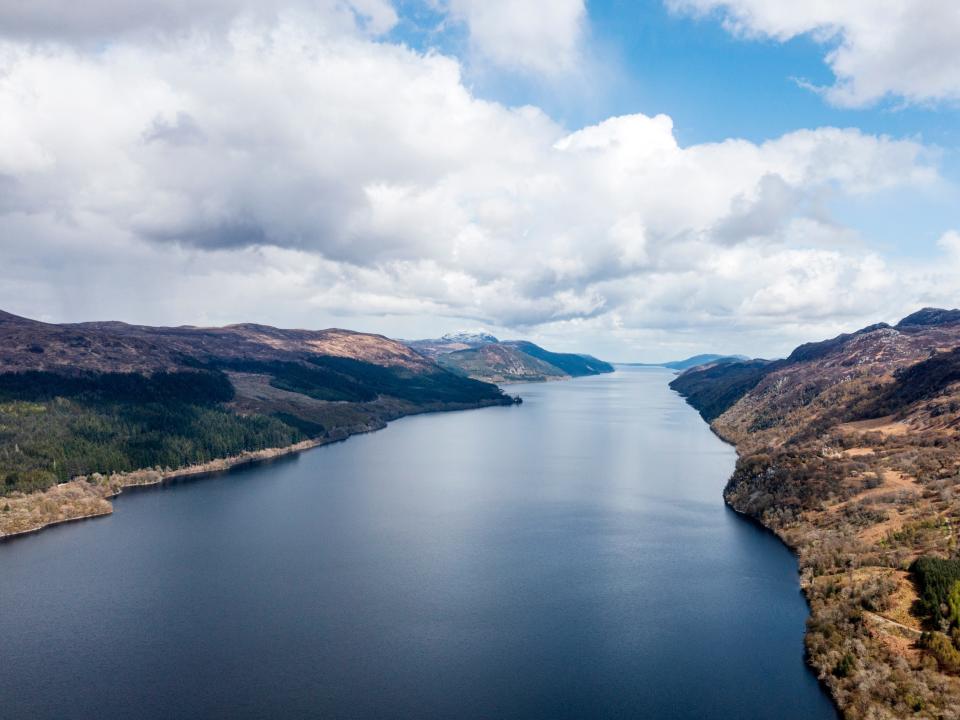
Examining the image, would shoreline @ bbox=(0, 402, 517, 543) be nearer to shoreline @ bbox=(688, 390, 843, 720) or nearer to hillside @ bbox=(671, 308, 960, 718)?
shoreline @ bbox=(688, 390, 843, 720)

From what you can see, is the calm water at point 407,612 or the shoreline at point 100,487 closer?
the calm water at point 407,612

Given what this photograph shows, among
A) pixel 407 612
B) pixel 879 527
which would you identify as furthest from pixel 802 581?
pixel 407 612

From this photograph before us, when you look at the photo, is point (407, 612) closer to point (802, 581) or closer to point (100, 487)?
point (802, 581)

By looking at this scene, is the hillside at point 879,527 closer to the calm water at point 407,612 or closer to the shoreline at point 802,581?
the shoreline at point 802,581

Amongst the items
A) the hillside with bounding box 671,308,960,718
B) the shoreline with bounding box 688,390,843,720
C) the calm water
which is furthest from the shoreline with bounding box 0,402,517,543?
the hillside with bounding box 671,308,960,718

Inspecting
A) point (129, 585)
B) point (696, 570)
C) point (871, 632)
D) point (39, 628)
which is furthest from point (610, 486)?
point (39, 628)

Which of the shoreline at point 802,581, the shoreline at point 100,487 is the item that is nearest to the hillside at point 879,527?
the shoreline at point 802,581
